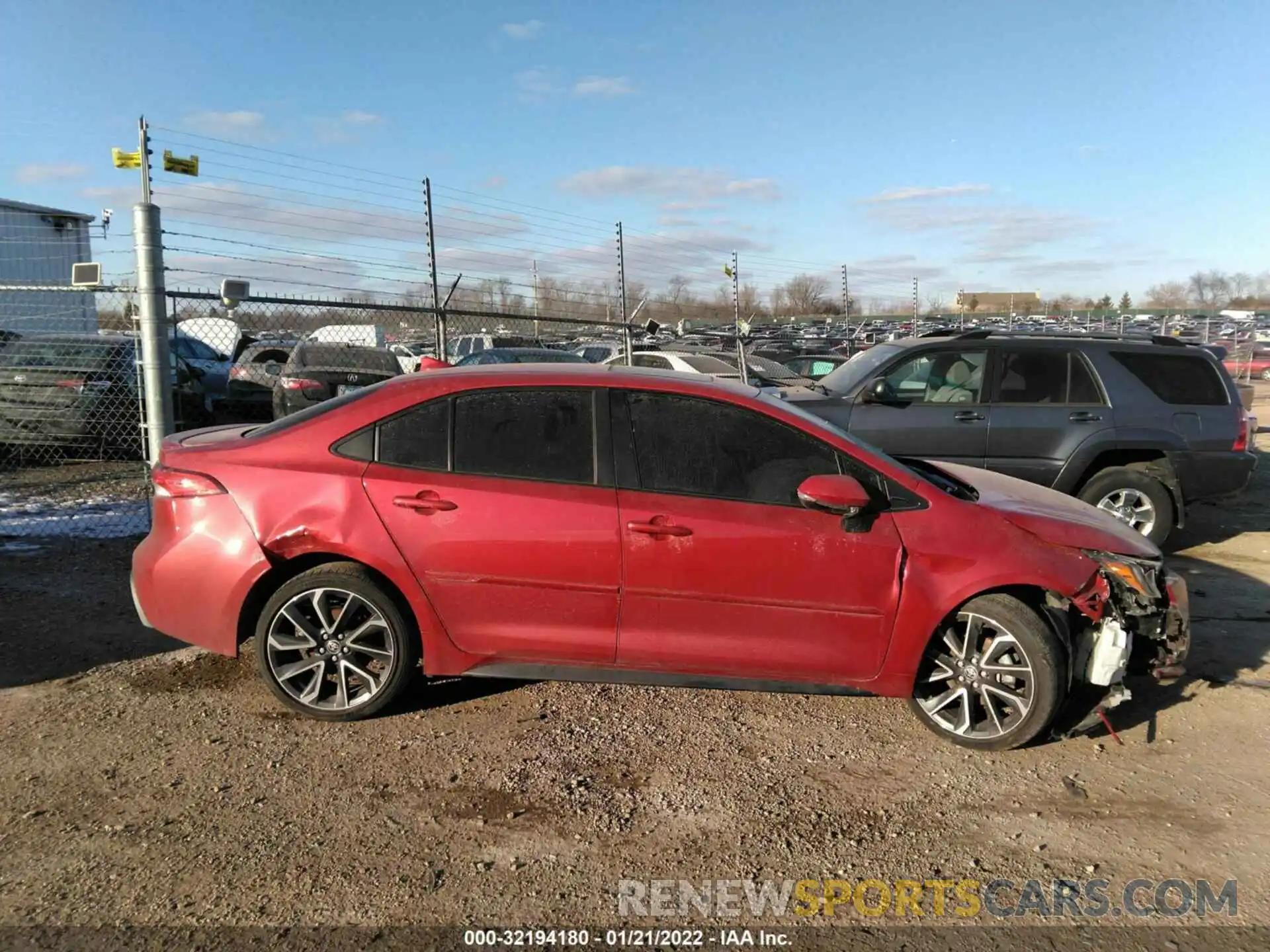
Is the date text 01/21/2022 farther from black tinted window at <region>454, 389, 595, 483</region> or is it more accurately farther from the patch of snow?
the patch of snow

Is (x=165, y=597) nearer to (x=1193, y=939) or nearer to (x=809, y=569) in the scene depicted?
(x=809, y=569)

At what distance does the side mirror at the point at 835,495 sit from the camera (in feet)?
12.1

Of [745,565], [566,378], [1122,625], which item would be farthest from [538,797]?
[1122,625]

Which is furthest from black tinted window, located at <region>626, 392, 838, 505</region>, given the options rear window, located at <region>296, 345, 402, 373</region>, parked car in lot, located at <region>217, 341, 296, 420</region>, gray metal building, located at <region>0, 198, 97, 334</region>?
gray metal building, located at <region>0, 198, 97, 334</region>

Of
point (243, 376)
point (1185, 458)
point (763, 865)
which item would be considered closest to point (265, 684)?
point (763, 865)

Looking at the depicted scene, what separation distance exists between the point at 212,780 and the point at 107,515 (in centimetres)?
507

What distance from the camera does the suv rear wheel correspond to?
6.93 m

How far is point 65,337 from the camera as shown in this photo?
31.0 ft

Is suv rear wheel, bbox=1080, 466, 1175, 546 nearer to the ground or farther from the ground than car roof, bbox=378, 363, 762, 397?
nearer to the ground

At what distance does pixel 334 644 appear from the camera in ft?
12.8

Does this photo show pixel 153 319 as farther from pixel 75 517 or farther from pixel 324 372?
pixel 324 372

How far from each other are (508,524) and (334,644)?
0.96m

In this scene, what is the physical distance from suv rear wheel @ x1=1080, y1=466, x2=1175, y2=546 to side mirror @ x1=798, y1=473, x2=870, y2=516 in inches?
162

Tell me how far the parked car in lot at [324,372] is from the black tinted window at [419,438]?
19.5 ft
